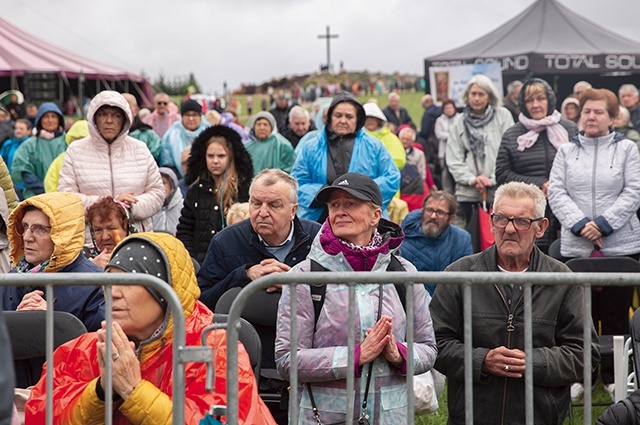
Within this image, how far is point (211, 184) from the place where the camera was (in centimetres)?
772

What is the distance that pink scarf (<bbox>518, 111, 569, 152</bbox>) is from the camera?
885cm

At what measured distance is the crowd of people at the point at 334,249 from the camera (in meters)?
3.82

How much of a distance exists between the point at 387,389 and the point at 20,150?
880cm

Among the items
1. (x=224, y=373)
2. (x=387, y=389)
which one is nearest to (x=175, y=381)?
(x=224, y=373)

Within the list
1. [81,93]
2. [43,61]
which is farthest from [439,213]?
[43,61]

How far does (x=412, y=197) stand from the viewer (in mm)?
12609

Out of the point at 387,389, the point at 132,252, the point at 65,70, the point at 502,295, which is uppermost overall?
the point at 65,70

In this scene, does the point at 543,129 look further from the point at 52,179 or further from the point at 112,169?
the point at 52,179

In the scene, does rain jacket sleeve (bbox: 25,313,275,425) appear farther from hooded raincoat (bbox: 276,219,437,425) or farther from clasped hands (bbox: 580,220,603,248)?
clasped hands (bbox: 580,220,603,248)

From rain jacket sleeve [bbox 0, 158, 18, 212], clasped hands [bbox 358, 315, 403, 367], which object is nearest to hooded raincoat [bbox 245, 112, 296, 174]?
rain jacket sleeve [bbox 0, 158, 18, 212]

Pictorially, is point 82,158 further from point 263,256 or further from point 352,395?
point 352,395

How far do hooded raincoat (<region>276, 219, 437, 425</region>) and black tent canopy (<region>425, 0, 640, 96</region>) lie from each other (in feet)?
53.5

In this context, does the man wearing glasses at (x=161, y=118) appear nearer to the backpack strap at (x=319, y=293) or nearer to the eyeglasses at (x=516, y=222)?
the eyeglasses at (x=516, y=222)

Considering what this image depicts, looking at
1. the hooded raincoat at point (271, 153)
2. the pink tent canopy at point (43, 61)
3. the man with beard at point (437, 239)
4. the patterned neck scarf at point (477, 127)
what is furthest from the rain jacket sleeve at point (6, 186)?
the pink tent canopy at point (43, 61)
